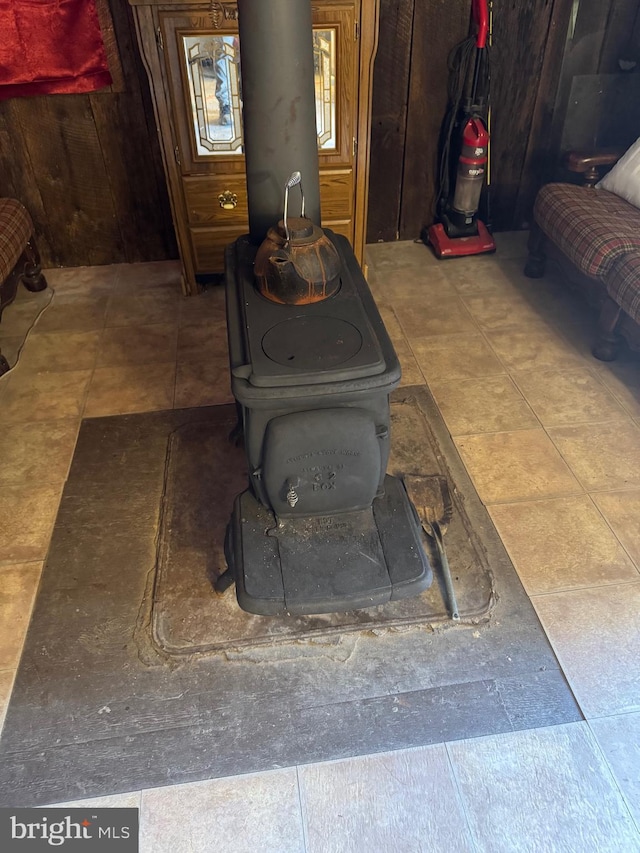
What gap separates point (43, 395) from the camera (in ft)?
7.57

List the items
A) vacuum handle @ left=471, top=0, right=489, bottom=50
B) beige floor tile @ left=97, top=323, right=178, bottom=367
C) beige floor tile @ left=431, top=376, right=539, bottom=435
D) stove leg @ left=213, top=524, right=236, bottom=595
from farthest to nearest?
vacuum handle @ left=471, top=0, right=489, bottom=50 → beige floor tile @ left=97, top=323, right=178, bottom=367 → beige floor tile @ left=431, top=376, right=539, bottom=435 → stove leg @ left=213, top=524, right=236, bottom=595

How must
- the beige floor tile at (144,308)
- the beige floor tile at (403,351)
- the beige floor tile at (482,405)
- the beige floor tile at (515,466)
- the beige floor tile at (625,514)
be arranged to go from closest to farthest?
1. the beige floor tile at (625,514)
2. the beige floor tile at (515,466)
3. the beige floor tile at (482,405)
4. the beige floor tile at (403,351)
5. the beige floor tile at (144,308)

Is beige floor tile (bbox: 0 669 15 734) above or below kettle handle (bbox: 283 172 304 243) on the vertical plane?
below

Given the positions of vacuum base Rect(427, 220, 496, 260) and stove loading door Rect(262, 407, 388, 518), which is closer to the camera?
stove loading door Rect(262, 407, 388, 518)

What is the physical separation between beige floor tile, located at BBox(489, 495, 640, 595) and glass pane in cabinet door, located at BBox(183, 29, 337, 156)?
162 centimetres

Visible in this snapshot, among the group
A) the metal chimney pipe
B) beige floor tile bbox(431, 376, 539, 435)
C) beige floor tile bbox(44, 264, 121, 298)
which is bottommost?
beige floor tile bbox(431, 376, 539, 435)

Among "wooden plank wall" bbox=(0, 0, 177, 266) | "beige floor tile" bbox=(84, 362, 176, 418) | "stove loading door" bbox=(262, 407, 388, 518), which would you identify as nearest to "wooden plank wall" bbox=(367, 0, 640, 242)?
"wooden plank wall" bbox=(0, 0, 177, 266)

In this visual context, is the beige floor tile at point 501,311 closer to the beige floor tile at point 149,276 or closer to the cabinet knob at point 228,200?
the cabinet knob at point 228,200

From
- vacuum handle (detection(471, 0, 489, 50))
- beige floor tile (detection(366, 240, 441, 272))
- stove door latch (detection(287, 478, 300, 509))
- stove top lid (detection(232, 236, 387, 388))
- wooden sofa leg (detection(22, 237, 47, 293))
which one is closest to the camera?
stove top lid (detection(232, 236, 387, 388))

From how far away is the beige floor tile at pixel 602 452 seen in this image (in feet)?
6.33

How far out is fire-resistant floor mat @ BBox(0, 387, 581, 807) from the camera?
52.9 inches

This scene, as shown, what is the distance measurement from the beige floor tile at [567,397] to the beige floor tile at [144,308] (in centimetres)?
148

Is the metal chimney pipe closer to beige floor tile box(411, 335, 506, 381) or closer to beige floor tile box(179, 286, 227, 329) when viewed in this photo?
beige floor tile box(411, 335, 506, 381)

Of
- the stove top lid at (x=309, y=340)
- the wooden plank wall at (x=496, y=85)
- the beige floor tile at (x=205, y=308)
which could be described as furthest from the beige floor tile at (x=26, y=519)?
the wooden plank wall at (x=496, y=85)
